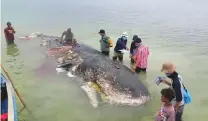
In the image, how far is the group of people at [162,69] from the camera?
6520 mm

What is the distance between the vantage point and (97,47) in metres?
17.6

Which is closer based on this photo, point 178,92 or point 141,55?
point 178,92

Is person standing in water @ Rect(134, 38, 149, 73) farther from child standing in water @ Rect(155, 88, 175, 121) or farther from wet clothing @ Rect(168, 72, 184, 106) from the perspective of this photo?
child standing in water @ Rect(155, 88, 175, 121)

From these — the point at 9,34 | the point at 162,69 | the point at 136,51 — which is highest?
the point at 162,69

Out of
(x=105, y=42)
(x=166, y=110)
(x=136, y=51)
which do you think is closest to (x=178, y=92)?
(x=166, y=110)

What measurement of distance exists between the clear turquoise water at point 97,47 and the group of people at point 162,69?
105 centimetres

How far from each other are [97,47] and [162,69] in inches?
418

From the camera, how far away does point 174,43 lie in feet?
61.6

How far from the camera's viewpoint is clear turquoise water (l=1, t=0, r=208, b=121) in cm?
952

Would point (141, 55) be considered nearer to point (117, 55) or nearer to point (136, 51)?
point (136, 51)

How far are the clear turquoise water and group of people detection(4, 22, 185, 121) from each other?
1052mm

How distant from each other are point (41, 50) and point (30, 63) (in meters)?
2.48

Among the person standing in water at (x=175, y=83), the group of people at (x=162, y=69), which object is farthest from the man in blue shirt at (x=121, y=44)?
the person standing in water at (x=175, y=83)

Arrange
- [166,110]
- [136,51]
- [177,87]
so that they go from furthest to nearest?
[136,51] → [177,87] → [166,110]
